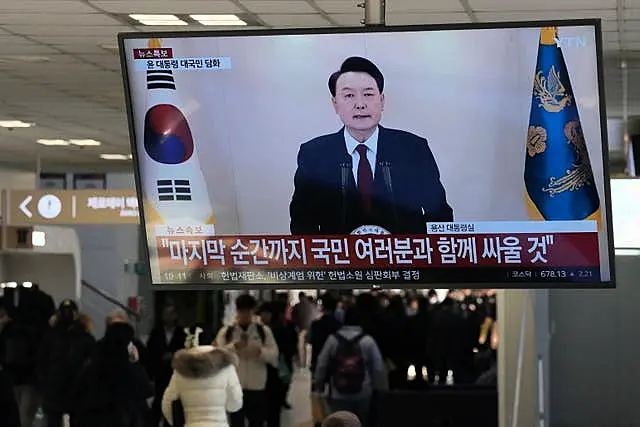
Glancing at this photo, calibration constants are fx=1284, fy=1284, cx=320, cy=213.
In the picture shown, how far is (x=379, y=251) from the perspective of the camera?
566cm

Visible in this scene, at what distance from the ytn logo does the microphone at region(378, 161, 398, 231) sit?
0.90m

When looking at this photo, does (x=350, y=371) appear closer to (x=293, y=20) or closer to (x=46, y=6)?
(x=293, y=20)

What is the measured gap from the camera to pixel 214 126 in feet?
18.9

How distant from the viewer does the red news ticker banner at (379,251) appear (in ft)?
18.2

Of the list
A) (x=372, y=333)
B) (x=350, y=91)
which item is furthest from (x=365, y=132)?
(x=372, y=333)

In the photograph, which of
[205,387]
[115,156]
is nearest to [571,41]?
[205,387]

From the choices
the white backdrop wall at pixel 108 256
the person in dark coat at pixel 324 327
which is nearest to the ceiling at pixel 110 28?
the person in dark coat at pixel 324 327

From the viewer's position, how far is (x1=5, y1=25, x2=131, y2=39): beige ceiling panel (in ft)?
27.4

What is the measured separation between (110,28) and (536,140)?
3.75 meters

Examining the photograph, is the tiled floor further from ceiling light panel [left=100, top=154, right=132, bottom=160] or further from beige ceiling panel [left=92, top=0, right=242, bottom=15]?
beige ceiling panel [left=92, top=0, right=242, bottom=15]

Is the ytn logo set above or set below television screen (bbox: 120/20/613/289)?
above

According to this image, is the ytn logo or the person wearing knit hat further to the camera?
the person wearing knit hat

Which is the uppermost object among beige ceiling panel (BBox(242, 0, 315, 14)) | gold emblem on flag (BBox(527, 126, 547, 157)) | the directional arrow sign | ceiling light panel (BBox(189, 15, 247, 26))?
ceiling light panel (BBox(189, 15, 247, 26))

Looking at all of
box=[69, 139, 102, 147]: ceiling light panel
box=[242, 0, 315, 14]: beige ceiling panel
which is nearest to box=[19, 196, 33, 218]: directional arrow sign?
box=[69, 139, 102, 147]: ceiling light panel
